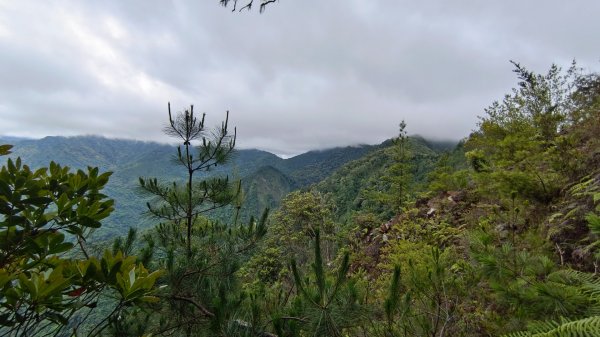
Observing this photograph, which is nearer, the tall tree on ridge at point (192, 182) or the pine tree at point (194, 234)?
the pine tree at point (194, 234)

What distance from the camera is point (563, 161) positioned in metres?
5.45

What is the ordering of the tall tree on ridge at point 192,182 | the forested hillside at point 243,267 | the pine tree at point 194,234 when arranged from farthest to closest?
the tall tree on ridge at point 192,182, the pine tree at point 194,234, the forested hillside at point 243,267

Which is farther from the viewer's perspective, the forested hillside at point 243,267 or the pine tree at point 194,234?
the pine tree at point 194,234

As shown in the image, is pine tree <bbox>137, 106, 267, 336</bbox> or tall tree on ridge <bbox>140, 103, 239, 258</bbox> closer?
pine tree <bbox>137, 106, 267, 336</bbox>

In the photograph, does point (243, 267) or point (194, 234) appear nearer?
point (243, 267)

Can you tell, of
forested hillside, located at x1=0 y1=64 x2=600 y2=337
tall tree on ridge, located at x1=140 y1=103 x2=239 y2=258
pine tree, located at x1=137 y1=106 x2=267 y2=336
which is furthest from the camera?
tall tree on ridge, located at x1=140 y1=103 x2=239 y2=258

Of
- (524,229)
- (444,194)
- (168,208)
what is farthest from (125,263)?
(444,194)

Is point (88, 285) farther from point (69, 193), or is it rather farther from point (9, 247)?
point (69, 193)

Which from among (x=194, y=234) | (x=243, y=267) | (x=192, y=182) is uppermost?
(x=192, y=182)

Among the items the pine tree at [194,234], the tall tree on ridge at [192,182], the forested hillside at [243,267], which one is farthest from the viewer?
the tall tree on ridge at [192,182]

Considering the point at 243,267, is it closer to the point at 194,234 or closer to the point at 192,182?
the point at 194,234

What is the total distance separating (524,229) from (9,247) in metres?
6.74

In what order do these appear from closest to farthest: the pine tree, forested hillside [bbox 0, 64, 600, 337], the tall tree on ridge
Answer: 1. forested hillside [bbox 0, 64, 600, 337]
2. the pine tree
3. the tall tree on ridge

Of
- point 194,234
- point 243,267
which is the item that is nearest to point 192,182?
point 194,234
